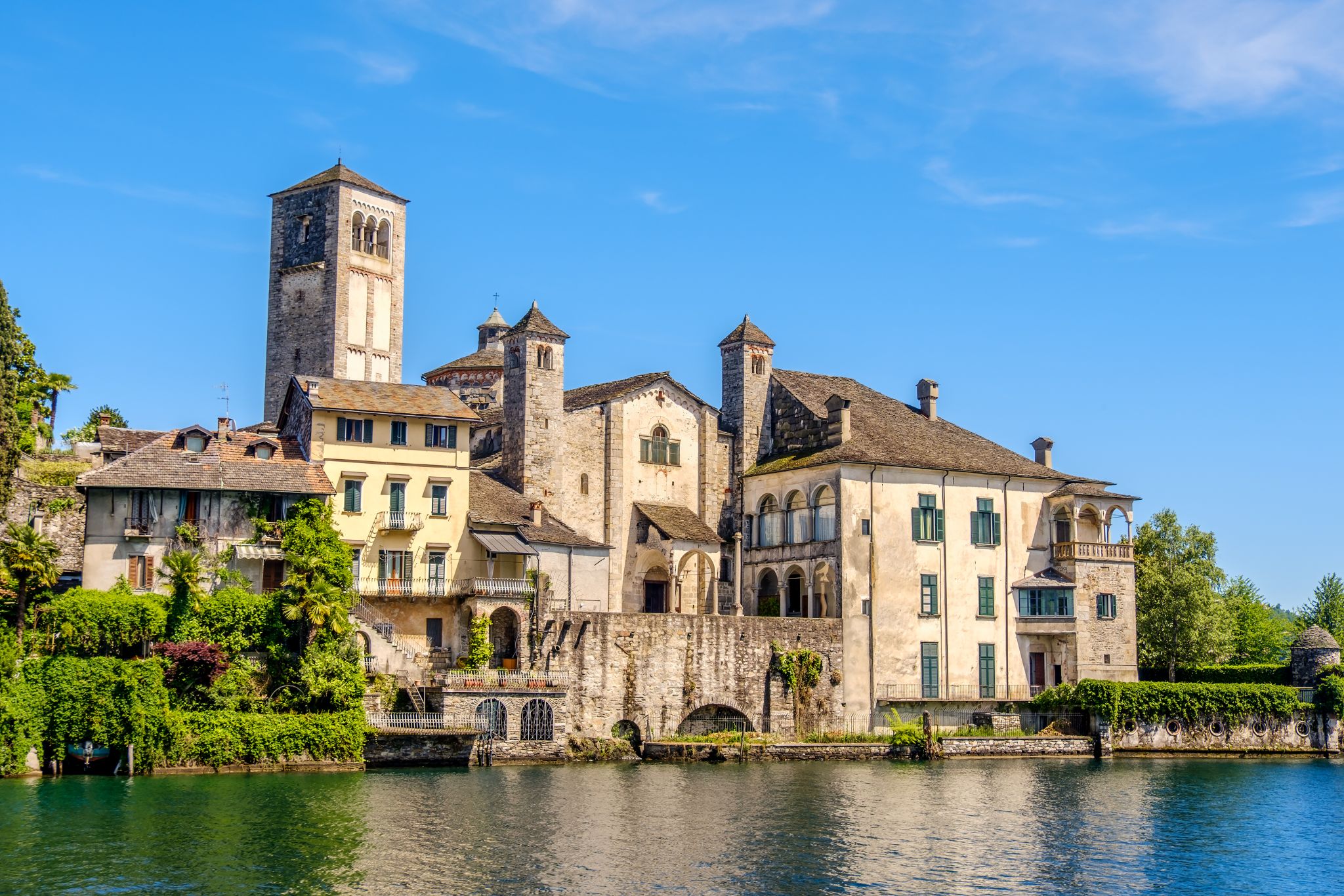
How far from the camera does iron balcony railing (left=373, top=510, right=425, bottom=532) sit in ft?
183

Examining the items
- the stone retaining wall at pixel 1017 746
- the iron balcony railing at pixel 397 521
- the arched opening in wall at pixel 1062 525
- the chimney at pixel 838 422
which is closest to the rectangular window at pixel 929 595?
the stone retaining wall at pixel 1017 746

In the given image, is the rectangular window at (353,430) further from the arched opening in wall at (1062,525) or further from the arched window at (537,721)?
the arched opening in wall at (1062,525)

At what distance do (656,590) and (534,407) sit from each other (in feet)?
33.0

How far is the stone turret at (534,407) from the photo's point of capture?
61.4m

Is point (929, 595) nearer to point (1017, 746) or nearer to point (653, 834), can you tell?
point (1017, 746)

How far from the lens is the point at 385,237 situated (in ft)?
245

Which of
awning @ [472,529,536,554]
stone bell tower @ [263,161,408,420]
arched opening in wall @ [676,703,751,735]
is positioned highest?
stone bell tower @ [263,161,408,420]

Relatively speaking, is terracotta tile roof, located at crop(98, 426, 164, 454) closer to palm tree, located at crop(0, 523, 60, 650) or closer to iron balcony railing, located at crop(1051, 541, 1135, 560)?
palm tree, located at crop(0, 523, 60, 650)

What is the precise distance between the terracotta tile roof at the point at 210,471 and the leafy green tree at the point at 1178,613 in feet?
140

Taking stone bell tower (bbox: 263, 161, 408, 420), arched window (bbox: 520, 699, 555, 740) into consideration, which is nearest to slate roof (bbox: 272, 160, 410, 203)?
stone bell tower (bbox: 263, 161, 408, 420)

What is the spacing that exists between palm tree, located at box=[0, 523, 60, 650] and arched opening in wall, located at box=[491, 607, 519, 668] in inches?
658

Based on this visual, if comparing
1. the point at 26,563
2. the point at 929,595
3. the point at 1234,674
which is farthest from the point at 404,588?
the point at 1234,674

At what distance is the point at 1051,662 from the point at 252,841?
41755 millimetres

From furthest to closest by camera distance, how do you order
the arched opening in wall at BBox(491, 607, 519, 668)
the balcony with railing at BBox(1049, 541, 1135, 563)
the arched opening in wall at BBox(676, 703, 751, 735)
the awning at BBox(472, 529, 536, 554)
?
1. the balcony with railing at BBox(1049, 541, 1135, 563)
2. the arched opening in wall at BBox(676, 703, 751, 735)
3. the arched opening in wall at BBox(491, 607, 519, 668)
4. the awning at BBox(472, 529, 536, 554)
